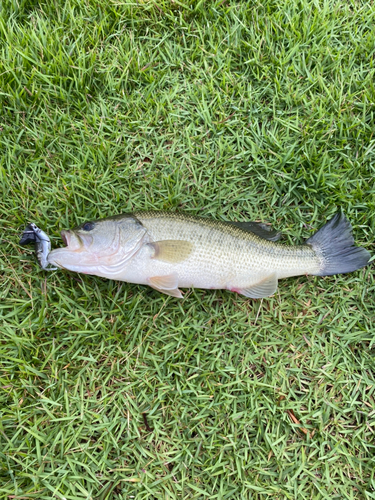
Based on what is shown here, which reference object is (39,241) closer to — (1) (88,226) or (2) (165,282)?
(1) (88,226)

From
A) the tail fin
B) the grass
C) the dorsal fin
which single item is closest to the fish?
the grass

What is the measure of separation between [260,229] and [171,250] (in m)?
0.90

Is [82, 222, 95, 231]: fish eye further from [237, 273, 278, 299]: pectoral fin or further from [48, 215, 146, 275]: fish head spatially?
[237, 273, 278, 299]: pectoral fin

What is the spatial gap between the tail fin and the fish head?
1.65 m

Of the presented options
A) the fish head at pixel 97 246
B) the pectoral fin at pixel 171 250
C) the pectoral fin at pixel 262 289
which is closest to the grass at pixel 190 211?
the pectoral fin at pixel 262 289

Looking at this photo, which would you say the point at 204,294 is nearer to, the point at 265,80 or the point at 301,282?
the point at 301,282

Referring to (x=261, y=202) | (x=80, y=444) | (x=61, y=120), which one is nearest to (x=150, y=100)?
(x=61, y=120)

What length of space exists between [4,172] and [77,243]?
1.17 m

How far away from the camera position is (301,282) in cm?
334

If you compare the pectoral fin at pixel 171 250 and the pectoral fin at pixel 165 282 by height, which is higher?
the pectoral fin at pixel 171 250

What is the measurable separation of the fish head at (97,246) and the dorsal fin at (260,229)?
93 centimetres

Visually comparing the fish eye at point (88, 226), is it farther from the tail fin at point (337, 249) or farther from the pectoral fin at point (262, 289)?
the tail fin at point (337, 249)

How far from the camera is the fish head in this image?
9.52ft

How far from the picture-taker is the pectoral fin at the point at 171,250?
290 centimetres
